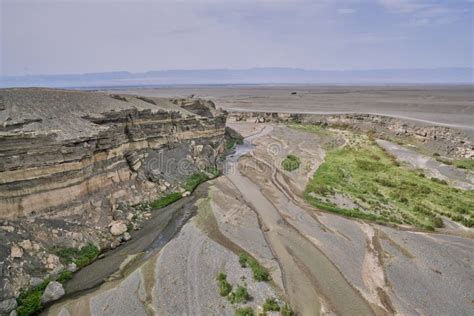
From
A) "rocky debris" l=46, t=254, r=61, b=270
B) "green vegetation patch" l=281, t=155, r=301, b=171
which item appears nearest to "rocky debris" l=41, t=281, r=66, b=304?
"rocky debris" l=46, t=254, r=61, b=270

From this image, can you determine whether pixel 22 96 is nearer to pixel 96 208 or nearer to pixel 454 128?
pixel 96 208

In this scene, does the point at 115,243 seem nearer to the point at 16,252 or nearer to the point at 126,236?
the point at 126,236

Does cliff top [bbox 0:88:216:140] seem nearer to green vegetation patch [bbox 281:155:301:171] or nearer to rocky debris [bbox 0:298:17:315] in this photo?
rocky debris [bbox 0:298:17:315]

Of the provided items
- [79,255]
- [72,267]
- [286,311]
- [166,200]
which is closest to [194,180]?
[166,200]

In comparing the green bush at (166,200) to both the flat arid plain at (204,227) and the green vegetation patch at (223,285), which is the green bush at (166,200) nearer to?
the flat arid plain at (204,227)

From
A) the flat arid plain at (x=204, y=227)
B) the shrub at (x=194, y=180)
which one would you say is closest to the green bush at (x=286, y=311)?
the flat arid plain at (x=204, y=227)

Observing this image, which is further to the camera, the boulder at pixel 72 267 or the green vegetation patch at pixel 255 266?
the boulder at pixel 72 267
